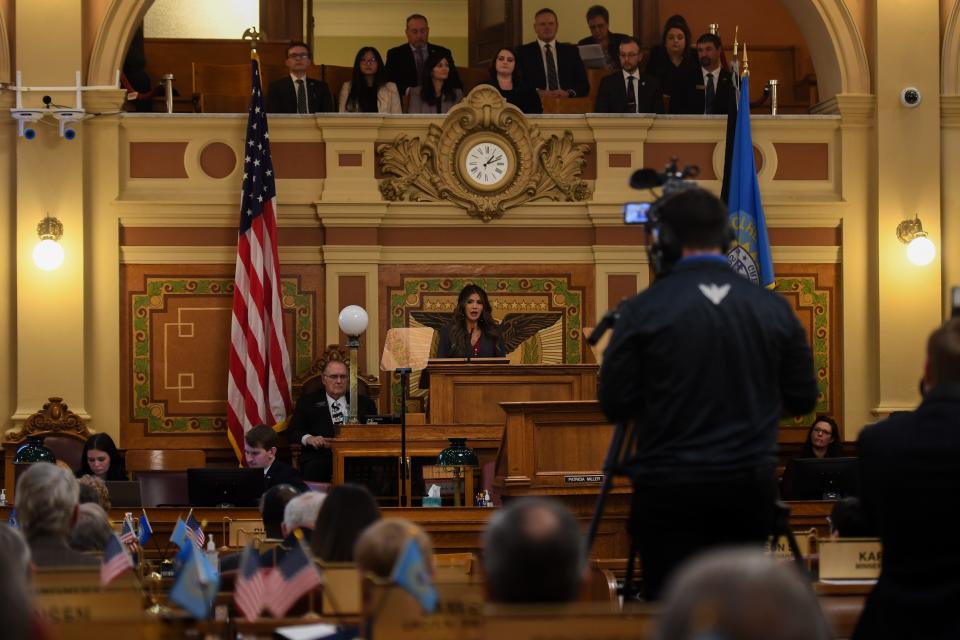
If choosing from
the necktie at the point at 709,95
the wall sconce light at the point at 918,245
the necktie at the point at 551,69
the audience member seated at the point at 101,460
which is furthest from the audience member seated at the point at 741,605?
the necktie at the point at 551,69

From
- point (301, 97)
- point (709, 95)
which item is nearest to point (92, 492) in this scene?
point (301, 97)

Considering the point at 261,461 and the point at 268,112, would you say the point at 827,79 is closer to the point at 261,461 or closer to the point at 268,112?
the point at 268,112

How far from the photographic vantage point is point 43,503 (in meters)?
4.41

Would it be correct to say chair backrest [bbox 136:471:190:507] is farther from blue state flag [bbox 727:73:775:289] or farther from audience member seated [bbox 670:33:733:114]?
audience member seated [bbox 670:33:733:114]

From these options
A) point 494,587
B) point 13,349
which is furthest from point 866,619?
point 13,349

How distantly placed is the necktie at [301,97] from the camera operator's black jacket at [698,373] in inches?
328

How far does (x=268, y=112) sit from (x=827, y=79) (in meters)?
4.20

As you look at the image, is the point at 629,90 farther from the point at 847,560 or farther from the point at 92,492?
the point at 847,560

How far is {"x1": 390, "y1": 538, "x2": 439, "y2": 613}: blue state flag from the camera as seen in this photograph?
10.4 feet

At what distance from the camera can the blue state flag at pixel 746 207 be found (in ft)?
37.6

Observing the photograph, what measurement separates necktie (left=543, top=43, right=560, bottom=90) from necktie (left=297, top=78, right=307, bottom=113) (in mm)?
1929

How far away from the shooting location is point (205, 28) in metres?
15.6

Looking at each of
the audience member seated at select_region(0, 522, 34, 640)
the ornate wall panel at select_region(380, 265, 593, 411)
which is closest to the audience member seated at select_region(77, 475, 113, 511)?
the audience member seated at select_region(0, 522, 34, 640)

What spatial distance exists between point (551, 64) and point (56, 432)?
4684 millimetres
